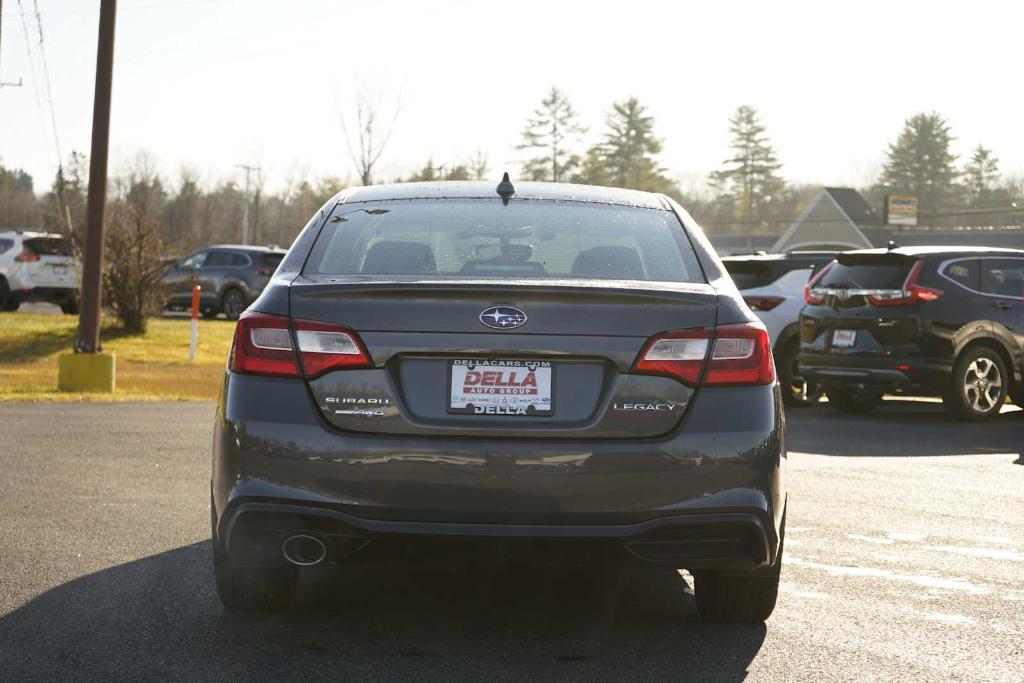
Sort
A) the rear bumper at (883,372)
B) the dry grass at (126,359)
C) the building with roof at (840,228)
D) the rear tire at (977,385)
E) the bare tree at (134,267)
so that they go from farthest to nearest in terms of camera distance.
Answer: the building with roof at (840,228) → the bare tree at (134,267) → the dry grass at (126,359) → the rear tire at (977,385) → the rear bumper at (883,372)

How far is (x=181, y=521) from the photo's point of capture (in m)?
7.24

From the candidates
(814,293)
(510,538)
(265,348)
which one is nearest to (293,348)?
(265,348)

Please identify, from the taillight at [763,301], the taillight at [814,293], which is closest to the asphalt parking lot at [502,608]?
the taillight at [814,293]

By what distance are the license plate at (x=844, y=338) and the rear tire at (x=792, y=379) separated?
140 centimetres

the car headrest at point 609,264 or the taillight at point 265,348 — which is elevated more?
the car headrest at point 609,264

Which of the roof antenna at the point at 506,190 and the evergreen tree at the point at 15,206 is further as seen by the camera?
the evergreen tree at the point at 15,206

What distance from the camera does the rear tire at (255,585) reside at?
4973 mm

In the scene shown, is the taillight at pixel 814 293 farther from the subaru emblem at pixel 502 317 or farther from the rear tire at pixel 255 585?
the subaru emblem at pixel 502 317

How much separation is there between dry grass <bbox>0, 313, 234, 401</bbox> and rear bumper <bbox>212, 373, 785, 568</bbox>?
450 inches

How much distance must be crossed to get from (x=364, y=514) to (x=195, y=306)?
63.5 ft

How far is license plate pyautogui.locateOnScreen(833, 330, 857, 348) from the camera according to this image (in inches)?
527

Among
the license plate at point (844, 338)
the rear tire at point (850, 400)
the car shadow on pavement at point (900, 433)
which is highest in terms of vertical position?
the license plate at point (844, 338)

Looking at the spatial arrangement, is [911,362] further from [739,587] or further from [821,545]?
[739,587]

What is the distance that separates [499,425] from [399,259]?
0.87 m
